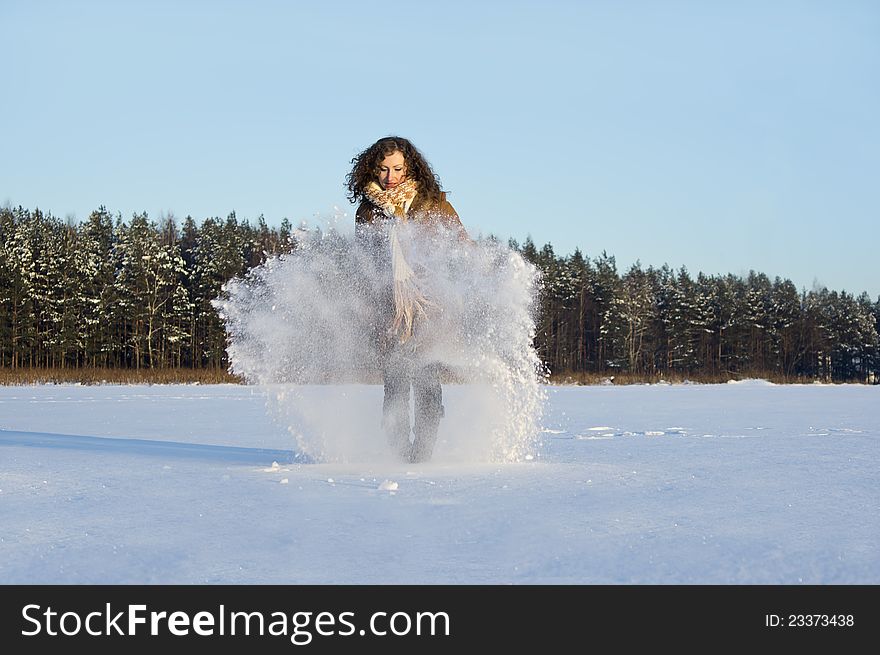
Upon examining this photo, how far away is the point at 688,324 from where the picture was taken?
2904 inches

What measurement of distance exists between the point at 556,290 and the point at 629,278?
46.9 ft

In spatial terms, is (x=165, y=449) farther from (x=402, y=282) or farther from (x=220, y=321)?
(x=220, y=321)

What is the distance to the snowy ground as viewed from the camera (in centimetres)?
247

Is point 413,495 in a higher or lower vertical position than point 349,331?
lower

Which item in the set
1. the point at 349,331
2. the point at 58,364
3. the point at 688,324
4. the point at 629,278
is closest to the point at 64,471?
the point at 349,331

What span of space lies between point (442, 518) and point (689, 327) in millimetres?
74499

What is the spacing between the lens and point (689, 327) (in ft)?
243

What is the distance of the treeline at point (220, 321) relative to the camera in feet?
168

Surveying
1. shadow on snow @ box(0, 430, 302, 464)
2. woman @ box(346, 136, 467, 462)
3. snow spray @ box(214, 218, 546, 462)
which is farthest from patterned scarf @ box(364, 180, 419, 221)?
shadow on snow @ box(0, 430, 302, 464)

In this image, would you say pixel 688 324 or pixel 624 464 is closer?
pixel 624 464

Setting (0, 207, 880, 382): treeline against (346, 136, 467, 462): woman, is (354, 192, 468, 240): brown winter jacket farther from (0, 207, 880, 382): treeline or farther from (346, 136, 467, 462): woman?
(0, 207, 880, 382): treeline

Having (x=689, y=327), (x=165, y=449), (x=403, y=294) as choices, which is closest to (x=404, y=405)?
(x=403, y=294)

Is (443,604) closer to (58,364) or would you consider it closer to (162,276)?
(162,276)

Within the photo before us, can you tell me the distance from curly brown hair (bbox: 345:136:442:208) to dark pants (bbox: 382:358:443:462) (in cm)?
124
